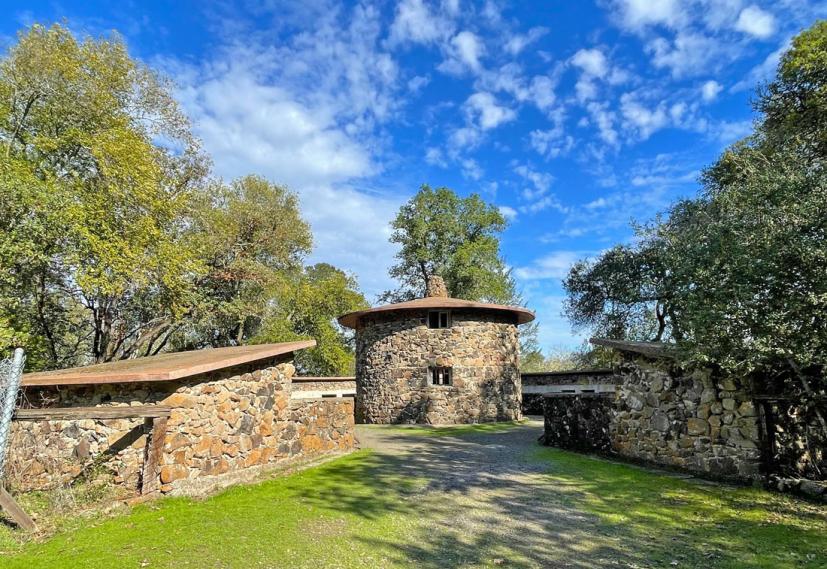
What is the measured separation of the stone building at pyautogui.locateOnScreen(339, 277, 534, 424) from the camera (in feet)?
57.7

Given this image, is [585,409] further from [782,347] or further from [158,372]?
[158,372]

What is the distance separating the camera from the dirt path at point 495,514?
4805 mm

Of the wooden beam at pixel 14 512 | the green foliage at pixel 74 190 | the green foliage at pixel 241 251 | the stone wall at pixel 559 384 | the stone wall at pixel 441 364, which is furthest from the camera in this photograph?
the stone wall at pixel 559 384

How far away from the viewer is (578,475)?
837 centimetres

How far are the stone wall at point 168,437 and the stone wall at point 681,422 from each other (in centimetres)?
686

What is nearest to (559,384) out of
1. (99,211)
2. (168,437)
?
(168,437)

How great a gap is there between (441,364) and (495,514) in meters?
11.4

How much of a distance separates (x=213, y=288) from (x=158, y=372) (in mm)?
14205

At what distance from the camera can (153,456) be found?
21.2ft

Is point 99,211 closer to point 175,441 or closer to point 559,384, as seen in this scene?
point 175,441

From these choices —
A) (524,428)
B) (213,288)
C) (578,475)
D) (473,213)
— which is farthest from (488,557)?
(473,213)

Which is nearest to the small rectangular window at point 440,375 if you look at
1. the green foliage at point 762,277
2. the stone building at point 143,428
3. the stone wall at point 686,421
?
the stone wall at point 686,421

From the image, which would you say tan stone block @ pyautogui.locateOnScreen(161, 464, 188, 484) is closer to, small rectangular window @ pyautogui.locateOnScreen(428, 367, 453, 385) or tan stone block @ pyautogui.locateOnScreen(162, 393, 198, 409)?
tan stone block @ pyautogui.locateOnScreen(162, 393, 198, 409)

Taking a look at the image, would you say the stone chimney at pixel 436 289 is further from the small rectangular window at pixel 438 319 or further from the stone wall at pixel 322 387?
the stone wall at pixel 322 387
